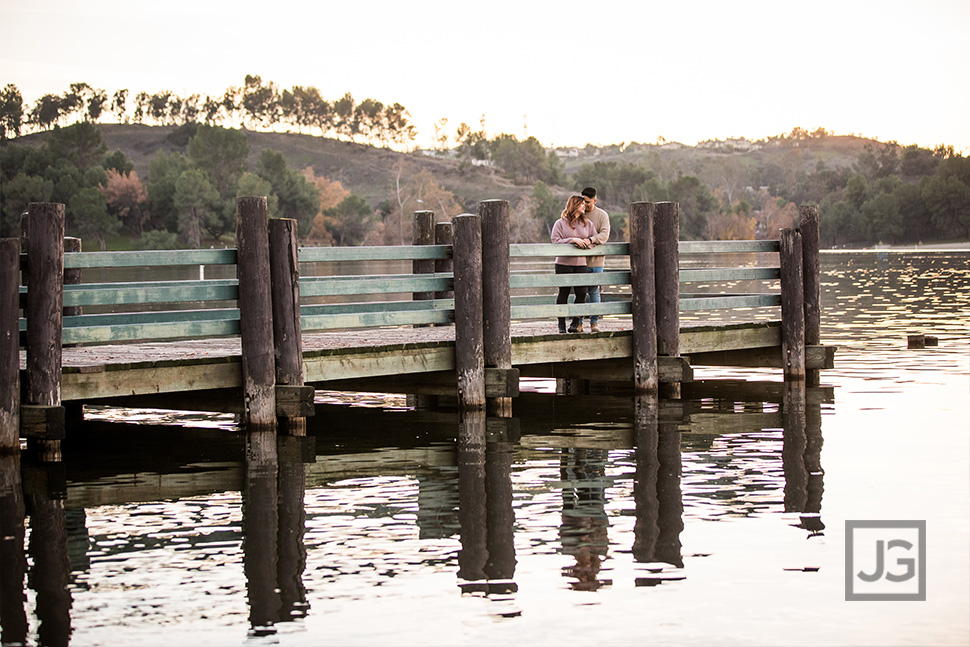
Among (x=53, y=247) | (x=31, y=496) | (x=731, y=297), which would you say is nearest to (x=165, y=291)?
(x=53, y=247)

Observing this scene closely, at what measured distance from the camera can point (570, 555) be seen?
920cm

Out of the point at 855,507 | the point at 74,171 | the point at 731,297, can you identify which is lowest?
the point at 855,507

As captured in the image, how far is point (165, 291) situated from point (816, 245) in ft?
29.5

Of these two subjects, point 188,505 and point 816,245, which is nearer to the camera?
point 188,505

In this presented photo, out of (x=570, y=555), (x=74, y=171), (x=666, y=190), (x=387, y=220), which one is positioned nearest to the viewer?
(x=570, y=555)

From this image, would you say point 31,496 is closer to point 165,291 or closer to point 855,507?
point 165,291

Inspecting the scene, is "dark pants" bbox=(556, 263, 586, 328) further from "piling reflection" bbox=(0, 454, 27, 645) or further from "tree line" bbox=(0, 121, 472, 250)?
"tree line" bbox=(0, 121, 472, 250)

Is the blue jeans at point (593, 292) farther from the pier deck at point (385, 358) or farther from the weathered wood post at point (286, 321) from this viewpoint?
the weathered wood post at point (286, 321)

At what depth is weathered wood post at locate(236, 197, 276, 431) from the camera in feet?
43.4

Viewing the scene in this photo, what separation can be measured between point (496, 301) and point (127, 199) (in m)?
118

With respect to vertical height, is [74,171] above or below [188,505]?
above

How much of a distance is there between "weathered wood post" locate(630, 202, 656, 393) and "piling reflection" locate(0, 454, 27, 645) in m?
7.44

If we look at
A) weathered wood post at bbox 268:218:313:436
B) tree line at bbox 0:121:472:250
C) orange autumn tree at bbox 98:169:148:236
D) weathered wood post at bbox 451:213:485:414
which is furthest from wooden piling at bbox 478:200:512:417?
orange autumn tree at bbox 98:169:148:236

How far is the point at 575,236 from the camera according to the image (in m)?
16.6
